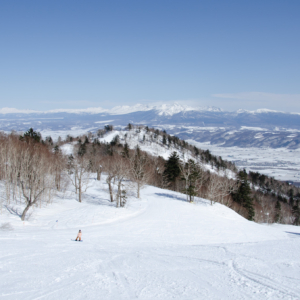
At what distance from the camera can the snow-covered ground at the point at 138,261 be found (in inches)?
407

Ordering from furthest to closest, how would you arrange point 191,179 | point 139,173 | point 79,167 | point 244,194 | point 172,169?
point 172,169 → point 244,194 → point 139,173 → point 191,179 → point 79,167

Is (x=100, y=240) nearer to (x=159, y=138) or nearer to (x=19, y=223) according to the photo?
(x=19, y=223)

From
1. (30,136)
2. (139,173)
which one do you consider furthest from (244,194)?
(30,136)

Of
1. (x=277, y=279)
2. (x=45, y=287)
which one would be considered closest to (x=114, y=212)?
(x=45, y=287)

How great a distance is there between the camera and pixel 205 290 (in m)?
10.3

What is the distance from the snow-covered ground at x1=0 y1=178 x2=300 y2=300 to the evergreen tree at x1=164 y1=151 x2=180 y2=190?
30.7 meters

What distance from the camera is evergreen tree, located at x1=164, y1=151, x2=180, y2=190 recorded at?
60.2 metres

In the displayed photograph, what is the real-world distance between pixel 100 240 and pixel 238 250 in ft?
42.0

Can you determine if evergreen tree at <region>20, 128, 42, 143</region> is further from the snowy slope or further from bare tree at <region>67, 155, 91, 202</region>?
the snowy slope

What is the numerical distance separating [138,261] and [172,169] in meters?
46.6

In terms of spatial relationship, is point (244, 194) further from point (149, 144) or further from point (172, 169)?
point (149, 144)

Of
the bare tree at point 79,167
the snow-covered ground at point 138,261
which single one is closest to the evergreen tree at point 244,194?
the snow-covered ground at point 138,261

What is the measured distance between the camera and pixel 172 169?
6088cm

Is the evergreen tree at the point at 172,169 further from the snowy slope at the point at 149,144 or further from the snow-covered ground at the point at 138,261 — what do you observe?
the snowy slope at the point at 149,144
